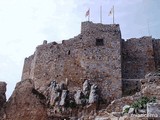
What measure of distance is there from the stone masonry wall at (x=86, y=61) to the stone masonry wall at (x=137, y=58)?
1.66 m

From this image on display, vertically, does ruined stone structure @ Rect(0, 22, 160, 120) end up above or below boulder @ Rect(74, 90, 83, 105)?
above

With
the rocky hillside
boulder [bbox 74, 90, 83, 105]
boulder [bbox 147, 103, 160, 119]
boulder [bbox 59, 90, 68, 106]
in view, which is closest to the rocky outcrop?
the rocky hillside

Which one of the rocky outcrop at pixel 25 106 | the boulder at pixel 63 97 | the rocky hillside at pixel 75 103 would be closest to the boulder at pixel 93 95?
the rocky hillside at pixel 75 103

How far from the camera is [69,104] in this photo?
89.9 feet

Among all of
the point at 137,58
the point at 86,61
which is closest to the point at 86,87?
the point at 86,61

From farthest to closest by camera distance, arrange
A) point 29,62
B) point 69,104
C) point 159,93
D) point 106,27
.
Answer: point 29,62 < point 106,27 < point 69,104 < point 159,93

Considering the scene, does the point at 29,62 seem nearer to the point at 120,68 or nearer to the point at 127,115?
the point at 120,68

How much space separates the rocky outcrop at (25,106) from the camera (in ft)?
58.0

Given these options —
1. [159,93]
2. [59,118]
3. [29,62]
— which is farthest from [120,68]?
[159,93]

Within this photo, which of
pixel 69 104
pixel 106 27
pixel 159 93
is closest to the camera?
pixel 159 93

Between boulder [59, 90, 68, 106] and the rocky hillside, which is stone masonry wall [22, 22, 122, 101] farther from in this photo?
boulder [59, 90, 68, 106]

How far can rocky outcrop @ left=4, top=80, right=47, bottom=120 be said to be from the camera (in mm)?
17672

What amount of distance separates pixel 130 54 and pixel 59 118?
11.3m

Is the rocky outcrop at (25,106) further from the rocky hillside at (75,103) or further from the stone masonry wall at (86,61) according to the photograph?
the stone masonry wall at (86,61)
